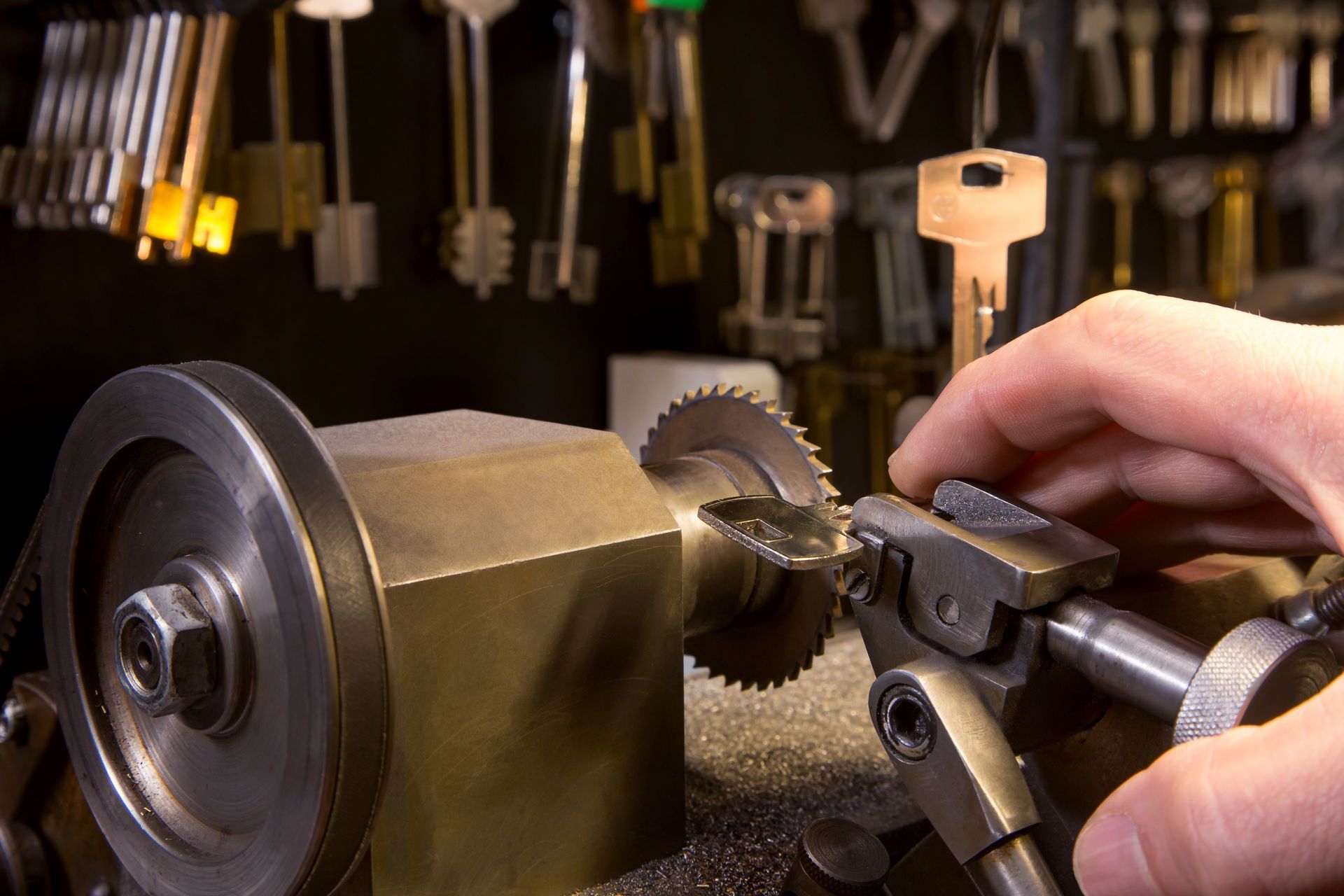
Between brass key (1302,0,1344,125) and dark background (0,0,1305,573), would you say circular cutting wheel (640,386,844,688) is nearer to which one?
dark background (0,0,1305,573)

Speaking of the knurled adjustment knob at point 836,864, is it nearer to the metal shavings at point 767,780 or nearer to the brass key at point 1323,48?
the metal shavings at point 767,780

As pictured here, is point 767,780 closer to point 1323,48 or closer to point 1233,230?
point 1233,230

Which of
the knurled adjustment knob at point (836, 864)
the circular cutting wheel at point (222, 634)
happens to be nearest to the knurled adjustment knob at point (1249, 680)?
the knurled adjustment knob at point (836, 864)

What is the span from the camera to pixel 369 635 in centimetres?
50

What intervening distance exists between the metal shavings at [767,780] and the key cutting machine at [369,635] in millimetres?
30

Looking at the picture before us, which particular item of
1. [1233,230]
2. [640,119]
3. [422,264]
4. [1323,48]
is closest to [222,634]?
[422,264]

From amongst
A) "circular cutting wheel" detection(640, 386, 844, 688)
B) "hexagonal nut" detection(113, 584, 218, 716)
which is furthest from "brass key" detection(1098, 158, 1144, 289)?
"hexagonal nut" detection(113, 584, 218, 716)

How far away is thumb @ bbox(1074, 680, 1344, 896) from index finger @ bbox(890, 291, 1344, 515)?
0.43 ft

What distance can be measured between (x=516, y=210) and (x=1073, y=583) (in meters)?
1.64

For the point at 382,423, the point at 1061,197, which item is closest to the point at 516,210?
the point at 1061,197

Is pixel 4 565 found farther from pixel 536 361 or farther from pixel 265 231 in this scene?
pixel 536 361

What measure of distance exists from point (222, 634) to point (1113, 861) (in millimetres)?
408

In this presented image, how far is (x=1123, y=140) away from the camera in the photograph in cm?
306

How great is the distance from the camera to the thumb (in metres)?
0.41
